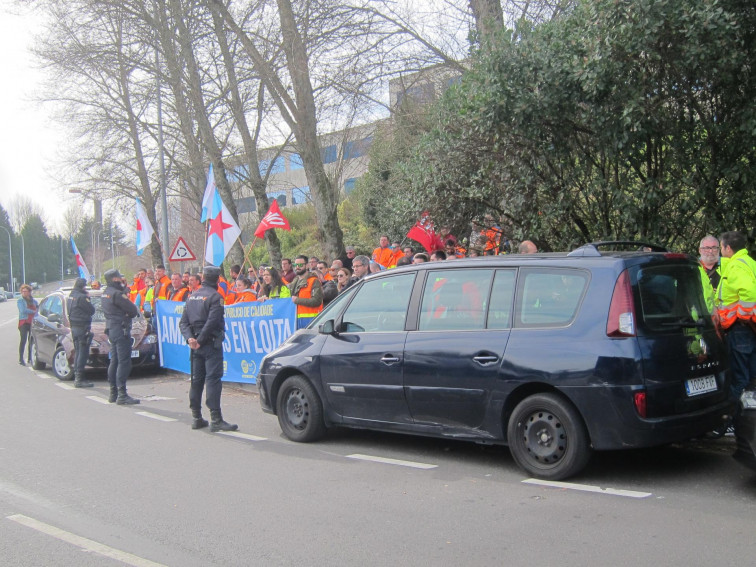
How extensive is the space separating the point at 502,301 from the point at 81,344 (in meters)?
8.95

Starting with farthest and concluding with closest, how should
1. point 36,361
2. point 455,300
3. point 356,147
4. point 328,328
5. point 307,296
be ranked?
point 356,147
point 36,361
point 307,296
point 328,328
point 455,300

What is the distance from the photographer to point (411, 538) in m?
4.79

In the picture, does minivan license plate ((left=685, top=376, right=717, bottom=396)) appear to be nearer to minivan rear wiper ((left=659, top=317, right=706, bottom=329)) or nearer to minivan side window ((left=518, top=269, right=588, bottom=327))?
minivan rear wiper ((left=659, top=317, right=706, bottom=329))

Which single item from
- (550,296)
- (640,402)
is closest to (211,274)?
(550,296)

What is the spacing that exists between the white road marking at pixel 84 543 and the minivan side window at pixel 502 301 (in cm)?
324

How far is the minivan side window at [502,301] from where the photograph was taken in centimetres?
621

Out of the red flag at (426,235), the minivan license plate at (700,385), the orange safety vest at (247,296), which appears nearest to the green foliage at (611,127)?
the red flag at (426,235)

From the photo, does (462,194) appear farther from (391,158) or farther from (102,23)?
(102,23)

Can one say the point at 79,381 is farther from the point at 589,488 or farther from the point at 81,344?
the point at 589,488

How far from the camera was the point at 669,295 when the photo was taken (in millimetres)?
5816

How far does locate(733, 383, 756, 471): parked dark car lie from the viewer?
5188 millimetres

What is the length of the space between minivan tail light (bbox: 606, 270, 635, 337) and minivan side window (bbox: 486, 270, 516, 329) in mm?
898

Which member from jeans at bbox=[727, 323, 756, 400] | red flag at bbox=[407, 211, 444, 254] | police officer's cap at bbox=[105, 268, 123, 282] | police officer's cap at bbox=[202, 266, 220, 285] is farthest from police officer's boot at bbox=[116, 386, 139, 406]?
jeans at bbox=[727, 323, 756, 400]

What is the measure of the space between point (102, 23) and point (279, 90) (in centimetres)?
578
